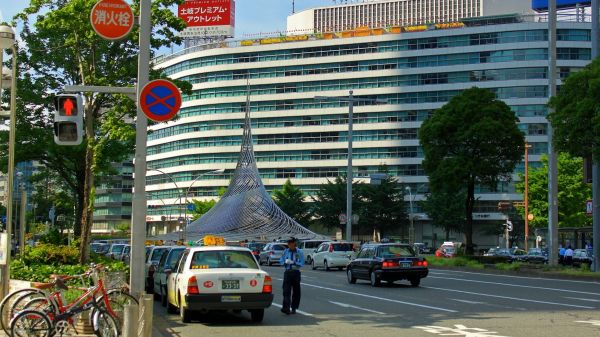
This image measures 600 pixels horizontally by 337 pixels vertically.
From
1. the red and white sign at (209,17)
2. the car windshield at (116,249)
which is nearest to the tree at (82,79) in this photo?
the car windshield at (116,249)

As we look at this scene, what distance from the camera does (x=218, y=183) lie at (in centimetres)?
11269

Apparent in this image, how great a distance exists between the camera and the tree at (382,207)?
85.6 m

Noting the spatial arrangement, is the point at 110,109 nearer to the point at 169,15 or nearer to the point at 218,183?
the point at 169,15

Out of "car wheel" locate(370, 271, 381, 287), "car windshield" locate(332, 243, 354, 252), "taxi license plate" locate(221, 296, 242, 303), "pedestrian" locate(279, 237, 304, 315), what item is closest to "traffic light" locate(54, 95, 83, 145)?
"taxi license plate" locate(221, 296, 242, 303)

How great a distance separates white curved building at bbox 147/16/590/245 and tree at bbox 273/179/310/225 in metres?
7.89

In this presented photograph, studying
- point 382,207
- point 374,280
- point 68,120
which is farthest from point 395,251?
point 382,207

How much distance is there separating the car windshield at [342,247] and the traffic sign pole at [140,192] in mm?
30344

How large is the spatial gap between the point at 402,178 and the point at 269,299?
86.2 metres

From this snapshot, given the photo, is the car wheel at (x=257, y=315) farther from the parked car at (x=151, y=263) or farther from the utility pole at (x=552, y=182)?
the utility pole at (x=552, y=182)

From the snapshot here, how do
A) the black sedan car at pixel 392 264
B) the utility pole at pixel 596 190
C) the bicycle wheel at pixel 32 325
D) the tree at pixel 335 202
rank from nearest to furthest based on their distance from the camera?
the bicycle wheel at pixel 32 325, the black sedan car at pixel 392 264, the utility pole at pixel 596 190, the tree at pixel 335 202

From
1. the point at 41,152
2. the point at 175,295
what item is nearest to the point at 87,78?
the point at 41,152

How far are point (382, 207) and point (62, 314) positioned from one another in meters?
75.2

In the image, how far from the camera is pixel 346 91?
103750 mm

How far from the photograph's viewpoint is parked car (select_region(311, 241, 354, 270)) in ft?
136
